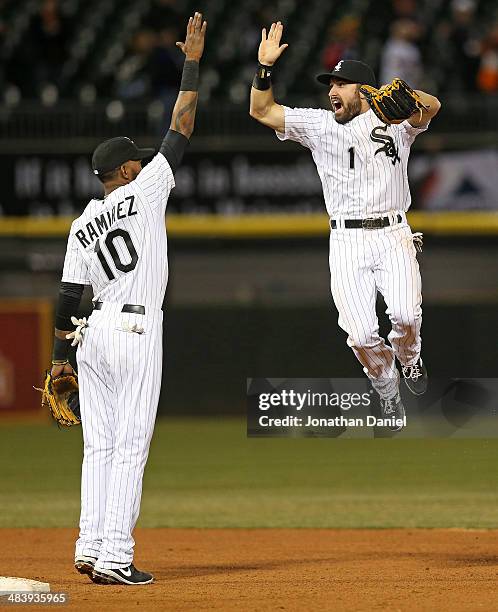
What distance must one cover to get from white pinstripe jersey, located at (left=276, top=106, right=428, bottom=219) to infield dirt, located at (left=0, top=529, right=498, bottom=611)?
217cm

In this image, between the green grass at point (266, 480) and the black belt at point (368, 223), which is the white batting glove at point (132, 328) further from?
the green grass at point (266, 480)

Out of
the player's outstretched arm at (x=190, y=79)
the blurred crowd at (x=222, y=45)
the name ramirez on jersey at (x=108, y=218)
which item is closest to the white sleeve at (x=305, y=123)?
the player's outstretched arm at (x=190, y=79)

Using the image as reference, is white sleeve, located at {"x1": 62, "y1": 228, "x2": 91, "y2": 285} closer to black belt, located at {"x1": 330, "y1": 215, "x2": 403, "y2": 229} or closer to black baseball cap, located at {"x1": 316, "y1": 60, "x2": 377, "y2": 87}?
black belt, located at {"x1": 330, "y1": 215, "x2": 403, "y2": 229}

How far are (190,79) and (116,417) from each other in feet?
6.42

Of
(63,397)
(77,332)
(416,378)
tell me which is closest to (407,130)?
(416,378)

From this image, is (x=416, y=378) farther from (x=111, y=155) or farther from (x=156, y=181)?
(x=111, y=155)

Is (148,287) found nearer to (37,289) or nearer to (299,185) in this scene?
(299,185)

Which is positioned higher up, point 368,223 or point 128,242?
point 368,223

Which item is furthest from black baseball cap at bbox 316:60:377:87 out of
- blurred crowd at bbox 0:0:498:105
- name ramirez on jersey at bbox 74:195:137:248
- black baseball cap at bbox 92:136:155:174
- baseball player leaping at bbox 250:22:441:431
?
blurred crowd at bbox 0:0:498:105

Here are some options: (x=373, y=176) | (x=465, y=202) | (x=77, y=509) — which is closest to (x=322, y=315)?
(x=465, y=202)

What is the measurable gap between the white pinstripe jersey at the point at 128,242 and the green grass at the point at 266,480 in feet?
12.8

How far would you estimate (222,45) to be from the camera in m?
18.2

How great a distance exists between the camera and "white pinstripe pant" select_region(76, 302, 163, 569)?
722 centimetres

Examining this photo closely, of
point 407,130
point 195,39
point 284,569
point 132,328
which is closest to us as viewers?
point 132,328
